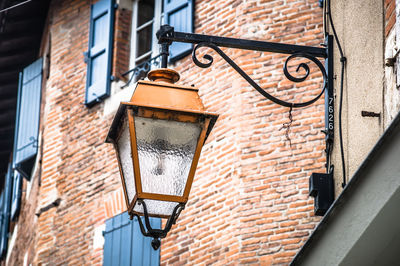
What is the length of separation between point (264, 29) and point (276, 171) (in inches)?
63.6

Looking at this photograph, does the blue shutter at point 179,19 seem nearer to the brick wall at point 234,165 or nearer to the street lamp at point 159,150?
the brick wall at point 234,165

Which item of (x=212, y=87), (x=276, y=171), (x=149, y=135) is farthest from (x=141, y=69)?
(x=149, y=135)

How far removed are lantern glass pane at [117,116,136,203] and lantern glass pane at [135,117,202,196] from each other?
9cm

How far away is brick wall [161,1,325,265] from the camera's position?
31.5ft

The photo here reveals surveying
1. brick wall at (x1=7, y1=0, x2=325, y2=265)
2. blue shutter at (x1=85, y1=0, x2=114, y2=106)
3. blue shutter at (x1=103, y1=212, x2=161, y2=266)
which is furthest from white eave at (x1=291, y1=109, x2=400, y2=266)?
blue shutter at (x1=85, y1=0, x2=114, y2=106)

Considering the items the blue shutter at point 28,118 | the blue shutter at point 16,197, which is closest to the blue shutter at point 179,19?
the blue shutter at point 28,118

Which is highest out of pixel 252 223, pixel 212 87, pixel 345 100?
pixel 212 87

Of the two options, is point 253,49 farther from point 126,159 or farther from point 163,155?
point 126,159

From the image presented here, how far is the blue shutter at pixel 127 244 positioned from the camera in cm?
1074

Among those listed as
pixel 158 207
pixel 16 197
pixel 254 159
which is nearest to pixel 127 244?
pixel 254 159

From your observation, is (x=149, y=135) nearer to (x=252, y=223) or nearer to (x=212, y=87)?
(x=252, y=223)

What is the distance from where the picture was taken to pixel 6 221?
16.6m

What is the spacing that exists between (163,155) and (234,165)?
15.3ft

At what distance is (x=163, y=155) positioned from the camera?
541cm
